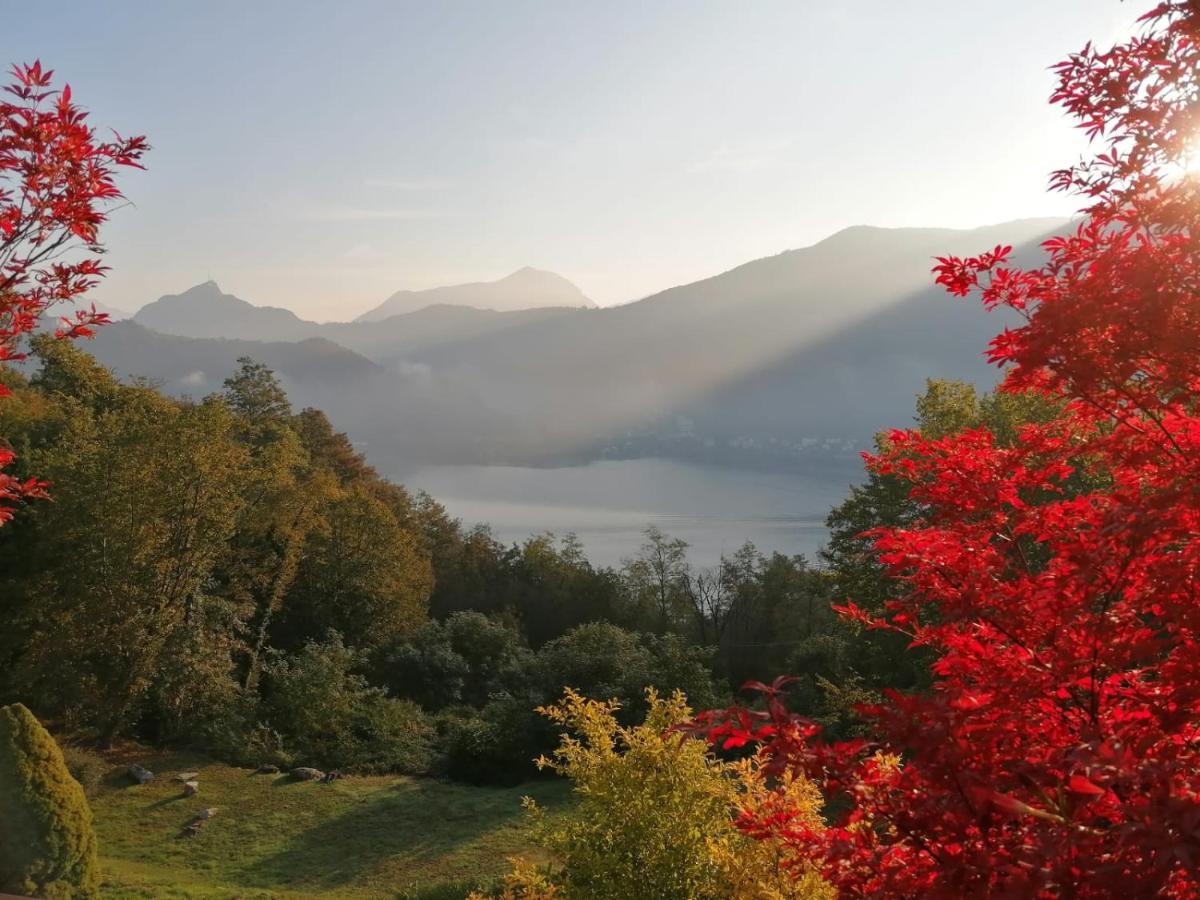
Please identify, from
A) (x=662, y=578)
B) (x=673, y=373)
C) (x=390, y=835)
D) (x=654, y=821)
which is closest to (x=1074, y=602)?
(x=654, y=821)

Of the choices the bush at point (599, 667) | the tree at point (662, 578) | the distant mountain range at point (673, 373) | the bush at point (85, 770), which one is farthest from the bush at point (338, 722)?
the distant mountain range at point (673, 373)

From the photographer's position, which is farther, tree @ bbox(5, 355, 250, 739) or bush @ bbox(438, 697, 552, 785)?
bush @ bbox(438, 697, 552, 785)

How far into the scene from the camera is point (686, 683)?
1730 centimetres

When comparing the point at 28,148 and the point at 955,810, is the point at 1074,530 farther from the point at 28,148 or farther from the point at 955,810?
the point at 28,148

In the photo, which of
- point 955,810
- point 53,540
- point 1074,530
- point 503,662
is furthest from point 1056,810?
point 503,662

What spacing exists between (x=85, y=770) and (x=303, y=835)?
3995 millimetres

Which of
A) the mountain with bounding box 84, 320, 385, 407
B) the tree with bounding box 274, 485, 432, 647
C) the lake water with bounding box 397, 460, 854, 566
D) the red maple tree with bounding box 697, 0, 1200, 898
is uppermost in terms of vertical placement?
the mountain with bounding box 84, 320, 385, 407

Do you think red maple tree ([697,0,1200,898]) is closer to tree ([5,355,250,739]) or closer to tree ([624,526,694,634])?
tree ([5,355,250,739])

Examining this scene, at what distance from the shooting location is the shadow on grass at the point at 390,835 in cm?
1105

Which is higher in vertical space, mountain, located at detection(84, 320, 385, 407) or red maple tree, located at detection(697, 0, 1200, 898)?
mountain, located at detection(84, 320, 385, 407)

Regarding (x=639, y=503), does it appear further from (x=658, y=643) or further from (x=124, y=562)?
(x=124, y=562)

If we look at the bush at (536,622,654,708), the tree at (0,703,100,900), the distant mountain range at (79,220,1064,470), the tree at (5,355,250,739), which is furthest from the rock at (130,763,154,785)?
the distant mountain range at (79,220,1064,470)

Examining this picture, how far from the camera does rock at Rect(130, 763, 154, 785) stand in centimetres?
1401

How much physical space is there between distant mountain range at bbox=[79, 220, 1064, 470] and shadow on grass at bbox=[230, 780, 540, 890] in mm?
66788
